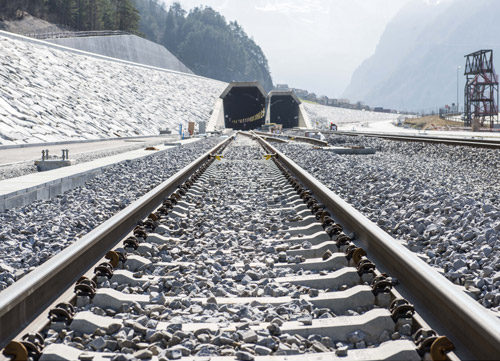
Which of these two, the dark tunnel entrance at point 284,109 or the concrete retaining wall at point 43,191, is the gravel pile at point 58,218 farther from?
the dark tunnel entrance at point 284,109

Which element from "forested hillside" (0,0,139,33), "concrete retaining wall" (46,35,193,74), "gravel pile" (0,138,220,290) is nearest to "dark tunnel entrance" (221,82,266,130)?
"concrete retaining wall" (46,35,193,74)

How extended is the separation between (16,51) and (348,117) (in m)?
93.6

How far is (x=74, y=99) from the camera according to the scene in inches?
1131

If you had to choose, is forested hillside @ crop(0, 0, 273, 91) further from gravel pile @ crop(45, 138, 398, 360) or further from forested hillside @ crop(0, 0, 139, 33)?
gravel pile @ crop(45, 138, 398, 360)

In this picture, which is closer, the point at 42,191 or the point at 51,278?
the point at 51,278

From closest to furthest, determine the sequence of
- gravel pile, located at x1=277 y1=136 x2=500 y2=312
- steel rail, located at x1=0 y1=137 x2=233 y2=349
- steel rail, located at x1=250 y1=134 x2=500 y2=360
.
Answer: steel rail, located at x1=250 y1=134 x2=500 y2=360 → steel rail, located at x1=0 y1=137 x2=233 y2=349 → gravel pile, located at x1=277 y1=136 x2=500 y2=312

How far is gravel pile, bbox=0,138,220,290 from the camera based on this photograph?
4277 millimetres

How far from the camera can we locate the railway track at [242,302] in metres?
2.37

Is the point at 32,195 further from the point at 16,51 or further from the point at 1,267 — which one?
the point at 16,51

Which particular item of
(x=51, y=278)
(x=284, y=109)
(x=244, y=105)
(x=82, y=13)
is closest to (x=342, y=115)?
(x=284, y=109)

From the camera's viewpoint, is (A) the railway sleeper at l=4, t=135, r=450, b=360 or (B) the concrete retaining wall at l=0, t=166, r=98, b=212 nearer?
(A) the railway sleeper at l=4, t=135, r=450, b=360

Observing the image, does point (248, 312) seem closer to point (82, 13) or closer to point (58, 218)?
point (58, 218)

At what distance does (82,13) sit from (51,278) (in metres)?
121

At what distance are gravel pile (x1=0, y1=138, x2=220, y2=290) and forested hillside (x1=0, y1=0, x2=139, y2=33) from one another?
→ 97142mm
